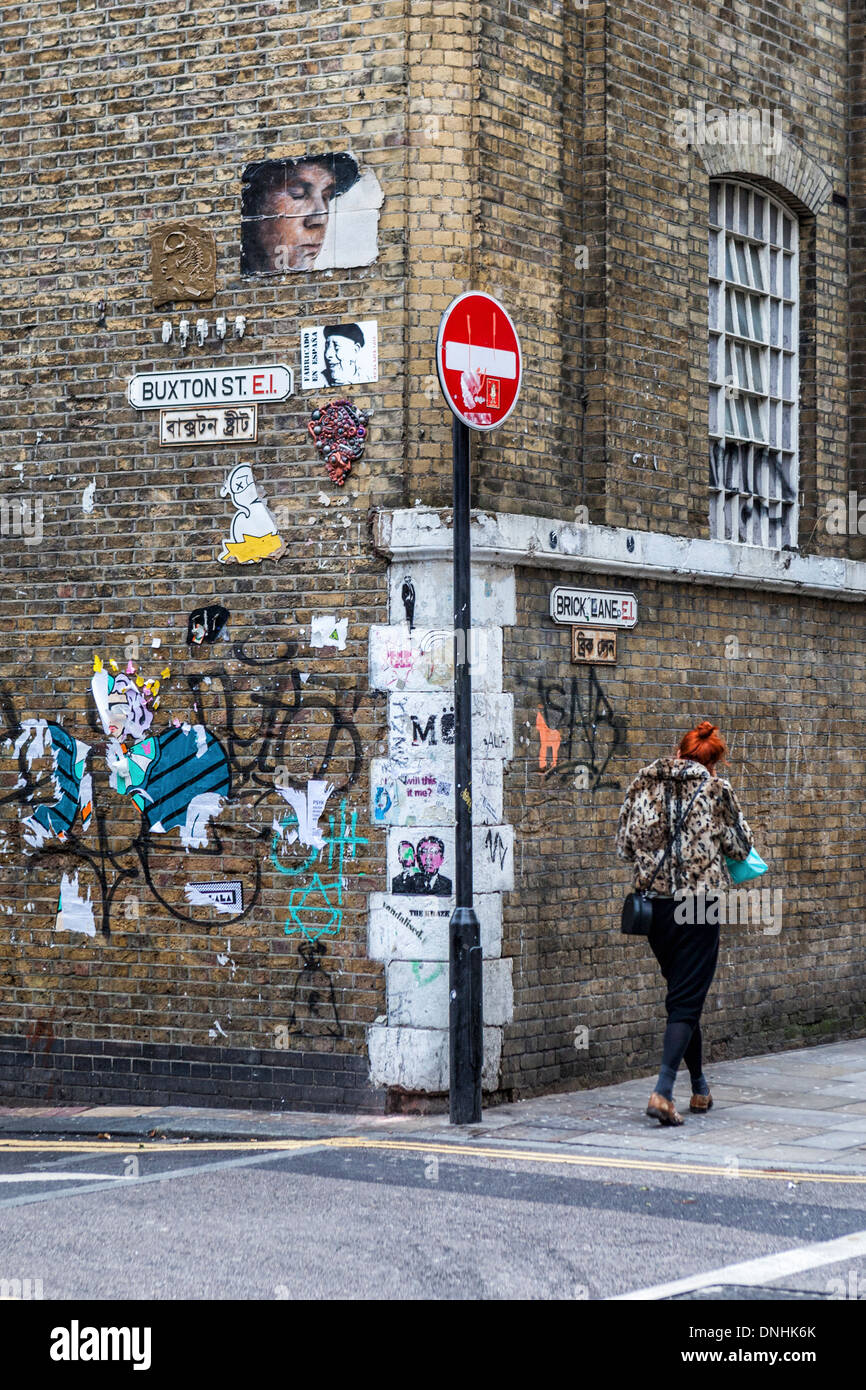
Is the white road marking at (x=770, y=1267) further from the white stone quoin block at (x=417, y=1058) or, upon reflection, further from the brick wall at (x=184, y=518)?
the brick wall at (x=184, y=518)

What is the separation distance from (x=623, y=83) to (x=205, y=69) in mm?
2480

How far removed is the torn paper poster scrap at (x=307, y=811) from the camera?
9.89 meters

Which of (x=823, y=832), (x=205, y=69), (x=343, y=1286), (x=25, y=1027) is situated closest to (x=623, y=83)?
(x=205, y=69)

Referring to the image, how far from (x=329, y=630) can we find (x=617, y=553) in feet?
6.02

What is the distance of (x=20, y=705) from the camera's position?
10883mm

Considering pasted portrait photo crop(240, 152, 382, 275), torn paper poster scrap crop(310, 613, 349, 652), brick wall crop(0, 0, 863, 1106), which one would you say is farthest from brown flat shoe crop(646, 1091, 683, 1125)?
pasted portrait photo crop(240, 152, 382, 275)

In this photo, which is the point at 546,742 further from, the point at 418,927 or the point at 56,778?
the point at 56,778

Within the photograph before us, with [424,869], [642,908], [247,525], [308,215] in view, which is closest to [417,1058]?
[424,869]

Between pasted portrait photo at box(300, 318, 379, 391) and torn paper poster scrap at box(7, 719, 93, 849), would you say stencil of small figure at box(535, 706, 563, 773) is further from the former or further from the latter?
torn paper poster scrap at box(7, 719, 93, 849)

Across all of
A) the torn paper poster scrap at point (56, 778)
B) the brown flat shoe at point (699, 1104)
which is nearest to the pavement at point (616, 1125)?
the brown flat shoe at point (699, 1104)

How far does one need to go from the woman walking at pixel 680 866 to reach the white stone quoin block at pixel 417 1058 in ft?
2.98
